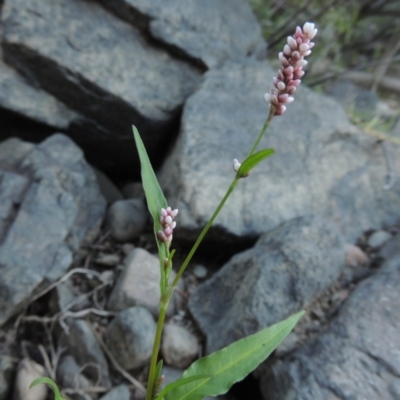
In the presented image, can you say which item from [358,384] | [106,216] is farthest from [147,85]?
[358,384]

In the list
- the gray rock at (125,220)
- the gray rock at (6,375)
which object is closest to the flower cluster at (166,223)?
the gray rock at (6,375)

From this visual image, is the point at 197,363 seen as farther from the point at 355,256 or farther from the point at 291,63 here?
the point at 355,256

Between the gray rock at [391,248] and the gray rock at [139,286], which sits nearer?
the gray rock at [139,286]

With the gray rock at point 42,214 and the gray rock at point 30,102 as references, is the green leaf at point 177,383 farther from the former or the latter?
the gray rock at point 30,102

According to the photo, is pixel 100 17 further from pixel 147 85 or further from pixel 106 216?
pixel 106 216

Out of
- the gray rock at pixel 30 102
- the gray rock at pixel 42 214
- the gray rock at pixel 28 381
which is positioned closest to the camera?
the gray rock at pixel 28 381

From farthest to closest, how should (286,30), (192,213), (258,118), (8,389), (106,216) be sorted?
(286,30), (258,118), (106,216), (192,213), (8,389)
